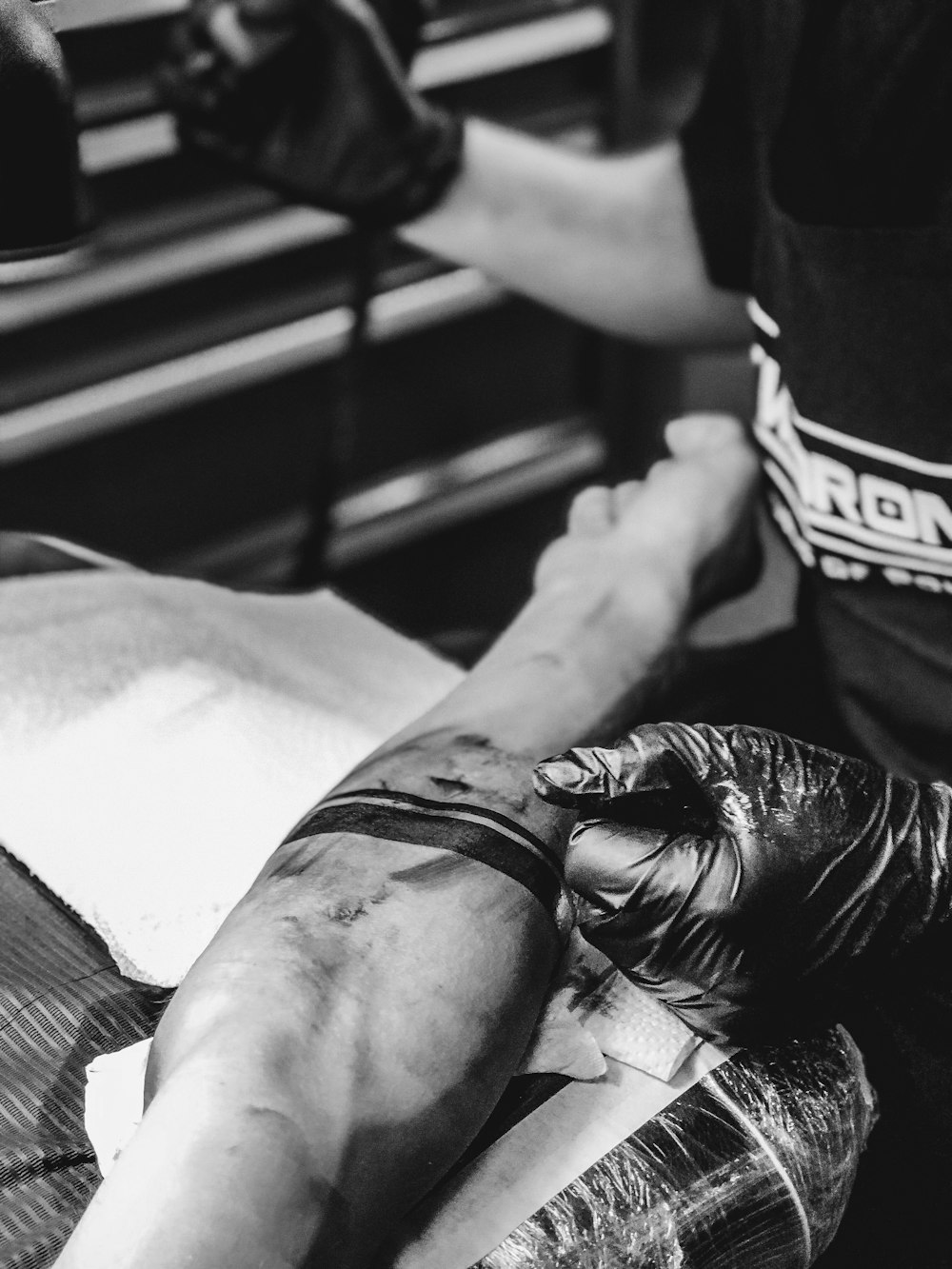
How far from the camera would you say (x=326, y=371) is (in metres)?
2.31

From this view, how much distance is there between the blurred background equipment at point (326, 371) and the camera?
1936mm

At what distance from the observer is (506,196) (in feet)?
5.26

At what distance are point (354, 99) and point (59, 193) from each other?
29.7 inches

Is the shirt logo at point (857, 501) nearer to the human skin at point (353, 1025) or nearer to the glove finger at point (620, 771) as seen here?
the human skin at point (353, 1025)

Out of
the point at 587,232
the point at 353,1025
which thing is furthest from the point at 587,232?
the point at 353,1025

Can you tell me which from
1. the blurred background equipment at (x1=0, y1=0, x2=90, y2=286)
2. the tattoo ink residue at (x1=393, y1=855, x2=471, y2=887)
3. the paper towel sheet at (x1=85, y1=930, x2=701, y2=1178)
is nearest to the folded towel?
the paper towel sheet at (x1=85, y1=930, x2=701, y2=1178)

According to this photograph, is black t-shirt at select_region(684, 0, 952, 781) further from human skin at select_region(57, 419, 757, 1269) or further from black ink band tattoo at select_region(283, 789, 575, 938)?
black ink band tattoo at select_region(283, 789, 575, 938)

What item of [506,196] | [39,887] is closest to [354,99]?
[506,196]

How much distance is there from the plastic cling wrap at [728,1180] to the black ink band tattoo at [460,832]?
0.16m

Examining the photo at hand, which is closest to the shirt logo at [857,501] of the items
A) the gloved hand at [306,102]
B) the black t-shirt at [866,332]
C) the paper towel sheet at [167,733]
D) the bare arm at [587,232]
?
the black t-shirt at [866,332]

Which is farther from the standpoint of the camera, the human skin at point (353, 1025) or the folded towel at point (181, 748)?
the folded towel at point (181, 748)

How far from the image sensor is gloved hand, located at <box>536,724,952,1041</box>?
0.75 metres

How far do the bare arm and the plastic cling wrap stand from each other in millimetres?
1072

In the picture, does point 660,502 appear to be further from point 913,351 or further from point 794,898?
point 794,898
